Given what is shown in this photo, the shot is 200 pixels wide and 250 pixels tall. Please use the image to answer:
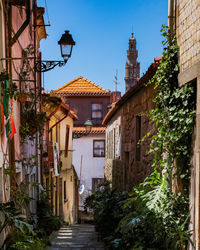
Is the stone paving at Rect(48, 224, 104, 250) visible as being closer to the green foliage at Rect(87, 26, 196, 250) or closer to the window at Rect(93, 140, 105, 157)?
the green foliage at Rect(87, 26, 196, 250)

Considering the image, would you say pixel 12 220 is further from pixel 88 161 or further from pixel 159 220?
pixel 88 161

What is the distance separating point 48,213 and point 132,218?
5.50 m

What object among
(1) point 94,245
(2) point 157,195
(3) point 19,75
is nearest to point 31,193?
(1) point 94,245

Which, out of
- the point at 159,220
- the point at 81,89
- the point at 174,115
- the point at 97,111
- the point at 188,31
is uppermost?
the point at 81,89

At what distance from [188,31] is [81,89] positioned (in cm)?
2161

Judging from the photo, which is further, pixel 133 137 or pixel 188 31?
pixel 133 137

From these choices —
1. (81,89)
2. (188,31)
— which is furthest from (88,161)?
(188,31)

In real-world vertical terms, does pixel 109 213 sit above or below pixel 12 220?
below

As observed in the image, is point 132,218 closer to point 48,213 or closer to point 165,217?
point 165,217

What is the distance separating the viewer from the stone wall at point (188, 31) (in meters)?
6.05

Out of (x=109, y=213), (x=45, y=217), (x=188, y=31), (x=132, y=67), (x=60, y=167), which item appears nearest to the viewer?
(x=188, y=31)

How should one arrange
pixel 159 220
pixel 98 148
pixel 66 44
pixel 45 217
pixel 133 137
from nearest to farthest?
pixel 159 220
pixel 66 44
pixel 133 137
pixel 45 217
pixel 98 148

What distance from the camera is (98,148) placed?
28422 millimetres

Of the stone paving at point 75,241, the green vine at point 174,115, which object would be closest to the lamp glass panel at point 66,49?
the green vine at point 174,115
